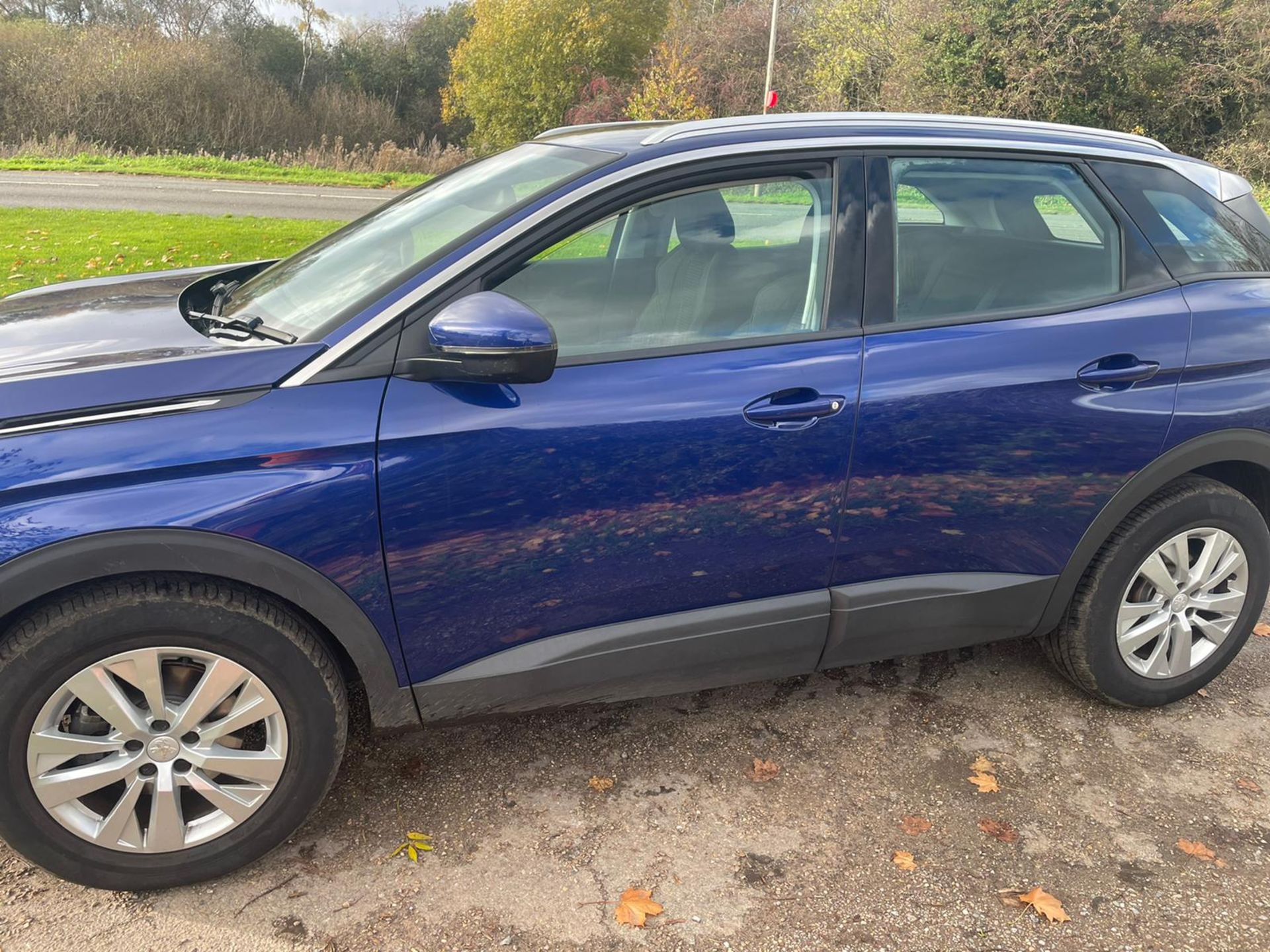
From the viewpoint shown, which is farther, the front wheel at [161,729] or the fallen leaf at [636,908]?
the fallen leaf at [636,908]

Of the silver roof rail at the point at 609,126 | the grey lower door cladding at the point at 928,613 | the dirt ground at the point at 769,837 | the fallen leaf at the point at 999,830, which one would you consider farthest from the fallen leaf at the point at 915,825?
the silver roof rail at the point at 609,126

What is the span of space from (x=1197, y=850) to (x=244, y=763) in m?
2.52

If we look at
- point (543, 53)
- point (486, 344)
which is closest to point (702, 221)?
point (486, 344)

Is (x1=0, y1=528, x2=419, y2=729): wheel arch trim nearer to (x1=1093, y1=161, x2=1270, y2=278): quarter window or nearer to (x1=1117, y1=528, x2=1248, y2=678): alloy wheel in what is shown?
(x1=1117, y1=528, x2=1248, y2=678): alloy wheel

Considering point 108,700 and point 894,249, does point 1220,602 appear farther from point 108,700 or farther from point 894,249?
point 108,700

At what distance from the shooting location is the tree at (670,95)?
27.2 m

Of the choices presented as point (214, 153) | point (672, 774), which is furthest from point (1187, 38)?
point (214, 153)

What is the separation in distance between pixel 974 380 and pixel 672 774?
4.72 ft

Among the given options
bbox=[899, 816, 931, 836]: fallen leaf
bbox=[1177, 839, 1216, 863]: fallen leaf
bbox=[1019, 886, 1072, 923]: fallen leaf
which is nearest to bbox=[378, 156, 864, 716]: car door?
bbox=[899, 816, 931, 836]: fallen leaf

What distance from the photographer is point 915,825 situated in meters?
2.63

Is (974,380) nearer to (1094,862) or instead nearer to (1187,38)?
(1094,862)

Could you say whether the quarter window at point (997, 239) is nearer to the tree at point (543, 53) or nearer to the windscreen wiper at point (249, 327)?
the windscreen wiper at point (249, 327)

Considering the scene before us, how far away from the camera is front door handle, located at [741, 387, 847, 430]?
241cm

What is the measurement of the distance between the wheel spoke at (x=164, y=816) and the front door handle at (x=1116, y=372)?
8.58 feet
